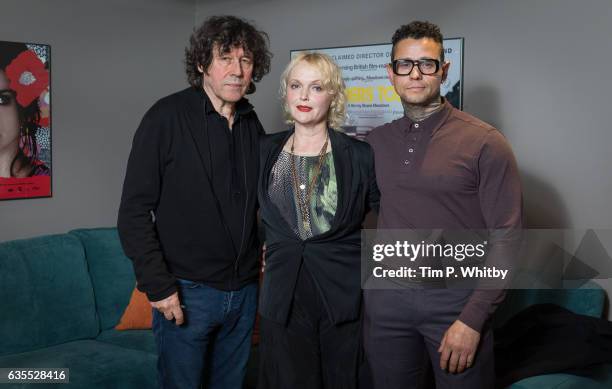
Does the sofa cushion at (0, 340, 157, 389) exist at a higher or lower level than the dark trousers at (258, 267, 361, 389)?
lower

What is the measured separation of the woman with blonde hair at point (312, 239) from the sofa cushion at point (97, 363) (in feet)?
3.38

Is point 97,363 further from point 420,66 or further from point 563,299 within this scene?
point 563,299

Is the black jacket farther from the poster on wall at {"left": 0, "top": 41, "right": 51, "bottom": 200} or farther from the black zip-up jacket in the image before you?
the poster on wall at {"left": 0, "top": 41, "right": 51, "bottom": 200}

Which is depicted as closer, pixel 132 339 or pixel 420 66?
pixel 420 66

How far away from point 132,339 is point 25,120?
1324mm

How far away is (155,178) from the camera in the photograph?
2.14 m

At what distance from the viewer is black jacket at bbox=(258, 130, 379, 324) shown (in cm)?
212

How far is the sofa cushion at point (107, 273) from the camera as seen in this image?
353cm

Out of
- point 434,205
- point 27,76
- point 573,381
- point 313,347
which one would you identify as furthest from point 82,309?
point 573,381

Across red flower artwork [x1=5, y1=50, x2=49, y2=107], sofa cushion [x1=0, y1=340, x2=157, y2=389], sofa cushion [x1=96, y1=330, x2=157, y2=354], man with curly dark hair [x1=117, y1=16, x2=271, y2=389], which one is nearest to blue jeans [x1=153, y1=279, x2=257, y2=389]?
man with curly dark hair [x1=117, y1=16, x2=271, y2=389]

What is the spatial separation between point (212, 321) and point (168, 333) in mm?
154

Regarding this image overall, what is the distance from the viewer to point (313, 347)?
212 cm

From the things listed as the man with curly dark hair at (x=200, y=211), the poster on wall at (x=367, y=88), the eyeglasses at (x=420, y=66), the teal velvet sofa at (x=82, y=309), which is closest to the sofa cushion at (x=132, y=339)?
the teal velvet sofa at (x=82, y=309)

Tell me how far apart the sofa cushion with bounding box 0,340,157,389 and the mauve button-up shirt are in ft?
4.91
